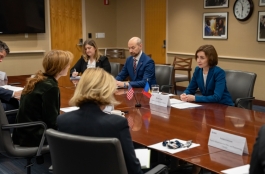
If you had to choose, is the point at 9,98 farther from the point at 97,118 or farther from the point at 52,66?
the point at 97,118

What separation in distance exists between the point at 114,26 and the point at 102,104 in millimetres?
8212

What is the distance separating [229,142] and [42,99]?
4.95 feet

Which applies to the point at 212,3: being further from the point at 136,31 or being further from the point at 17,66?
the point at 17,66

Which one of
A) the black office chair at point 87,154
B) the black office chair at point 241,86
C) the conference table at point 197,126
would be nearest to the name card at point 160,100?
the conference table at point 197,126

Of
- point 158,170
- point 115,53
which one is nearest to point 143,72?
point 158,170

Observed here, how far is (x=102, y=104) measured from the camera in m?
2.12

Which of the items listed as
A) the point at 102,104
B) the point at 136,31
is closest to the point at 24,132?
the point at 102,104

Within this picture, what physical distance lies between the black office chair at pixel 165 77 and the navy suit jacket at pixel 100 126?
9.59 feet

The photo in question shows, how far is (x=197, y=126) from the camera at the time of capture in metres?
2.95

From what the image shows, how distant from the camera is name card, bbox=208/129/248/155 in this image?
2.30 meters

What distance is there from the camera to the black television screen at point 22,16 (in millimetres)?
8211

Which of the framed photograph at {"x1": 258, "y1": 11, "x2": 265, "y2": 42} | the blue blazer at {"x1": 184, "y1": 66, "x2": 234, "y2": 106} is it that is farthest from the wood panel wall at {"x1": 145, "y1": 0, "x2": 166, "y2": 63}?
the blue blazer at {"x1": 184, "y1": 66, "x2": 234, "y2": 106}

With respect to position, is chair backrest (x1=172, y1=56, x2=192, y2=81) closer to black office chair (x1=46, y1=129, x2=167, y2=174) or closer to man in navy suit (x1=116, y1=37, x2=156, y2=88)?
man in navy suit (x1=116, y1=37, x2=156, y2=88)

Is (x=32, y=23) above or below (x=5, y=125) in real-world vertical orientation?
above
